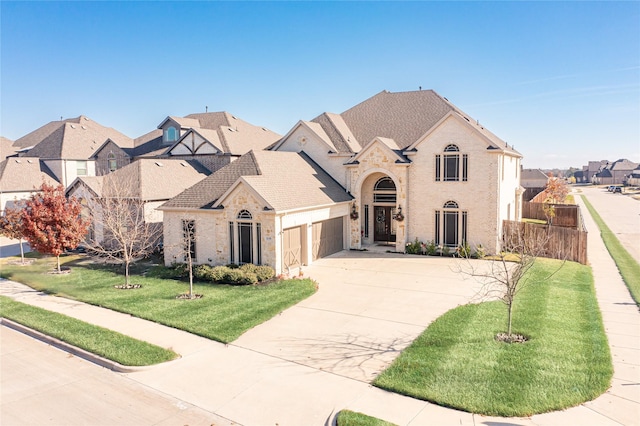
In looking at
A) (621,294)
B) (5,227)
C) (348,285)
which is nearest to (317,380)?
(348,285)

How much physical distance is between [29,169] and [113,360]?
35.9 m

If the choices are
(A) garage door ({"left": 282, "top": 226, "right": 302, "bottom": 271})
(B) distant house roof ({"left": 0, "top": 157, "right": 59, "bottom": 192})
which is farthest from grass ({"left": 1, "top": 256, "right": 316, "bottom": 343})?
(B) distant house roof ({"left": 0, "top": 157, "right": 59, "bottom": 192})

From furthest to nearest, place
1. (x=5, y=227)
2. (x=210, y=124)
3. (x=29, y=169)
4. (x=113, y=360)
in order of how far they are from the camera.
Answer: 1. (x=29, y=169)
2. (x=210, y=124)
3. (x=5, y=227)
4. (x=113, y=360)

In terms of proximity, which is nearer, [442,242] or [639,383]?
[639,383]

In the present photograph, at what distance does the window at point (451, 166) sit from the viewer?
1028 inches

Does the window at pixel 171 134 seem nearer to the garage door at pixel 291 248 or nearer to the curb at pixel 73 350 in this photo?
the garage door at pixel 291 248

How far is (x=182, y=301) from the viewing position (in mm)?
17234

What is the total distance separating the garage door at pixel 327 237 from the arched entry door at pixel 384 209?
2983 millimetres

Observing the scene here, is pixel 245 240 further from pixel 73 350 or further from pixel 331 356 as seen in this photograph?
pixel 331 356

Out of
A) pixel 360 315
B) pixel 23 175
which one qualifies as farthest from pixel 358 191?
pixel 23 175

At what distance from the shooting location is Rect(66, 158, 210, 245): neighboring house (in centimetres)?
2688

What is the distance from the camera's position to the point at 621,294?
1855 cm

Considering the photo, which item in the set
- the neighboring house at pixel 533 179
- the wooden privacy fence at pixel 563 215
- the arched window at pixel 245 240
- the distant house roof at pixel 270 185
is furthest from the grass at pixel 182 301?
the neighboring house at pixel 533 179

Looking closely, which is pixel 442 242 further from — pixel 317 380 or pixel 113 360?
pixel 113 360
